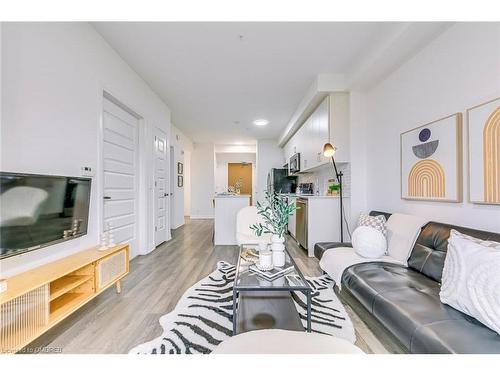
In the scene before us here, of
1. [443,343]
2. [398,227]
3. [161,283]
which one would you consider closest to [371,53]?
[398,227]

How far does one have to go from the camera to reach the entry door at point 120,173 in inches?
115

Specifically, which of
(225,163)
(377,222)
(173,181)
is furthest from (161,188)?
(225,163)

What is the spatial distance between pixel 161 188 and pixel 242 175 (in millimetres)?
5451

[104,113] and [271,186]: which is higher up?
[104,113]

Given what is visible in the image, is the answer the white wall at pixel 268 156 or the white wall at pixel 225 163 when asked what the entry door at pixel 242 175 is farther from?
the white wall at pixel 268 156

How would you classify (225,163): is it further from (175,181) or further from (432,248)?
(432,248)

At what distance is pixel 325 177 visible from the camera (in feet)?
15.3

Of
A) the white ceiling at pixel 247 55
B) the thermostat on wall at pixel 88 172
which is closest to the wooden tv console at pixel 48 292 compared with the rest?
the thermostat on wall at pixel 88 172

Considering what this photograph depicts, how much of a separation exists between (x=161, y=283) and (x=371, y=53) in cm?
356

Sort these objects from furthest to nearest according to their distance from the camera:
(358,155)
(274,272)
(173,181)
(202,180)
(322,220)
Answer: (202,180) → (173,181) → (322,220) → (358,155) → (274,272)

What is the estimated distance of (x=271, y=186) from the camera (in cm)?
724
